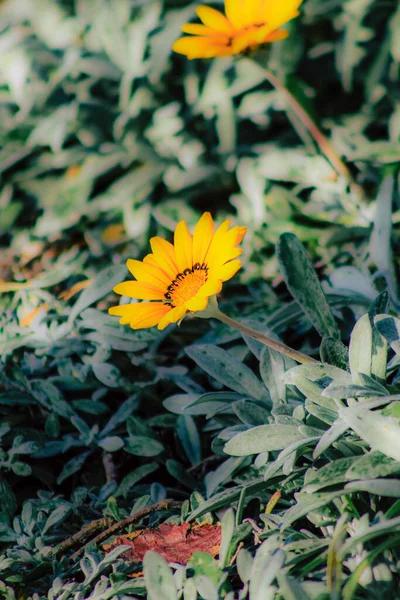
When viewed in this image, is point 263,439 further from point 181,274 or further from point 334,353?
point 181,274

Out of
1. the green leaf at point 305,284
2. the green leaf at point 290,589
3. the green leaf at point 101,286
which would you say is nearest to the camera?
the green leaf at point 290,589

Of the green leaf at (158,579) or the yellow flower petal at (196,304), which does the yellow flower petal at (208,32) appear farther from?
the green leaf at (158,579)

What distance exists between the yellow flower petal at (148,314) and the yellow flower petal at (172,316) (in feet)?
0.08

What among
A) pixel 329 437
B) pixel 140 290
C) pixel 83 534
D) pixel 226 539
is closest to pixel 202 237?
pixel 140 290

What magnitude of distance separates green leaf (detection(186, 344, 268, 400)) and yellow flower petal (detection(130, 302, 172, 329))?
344 mm

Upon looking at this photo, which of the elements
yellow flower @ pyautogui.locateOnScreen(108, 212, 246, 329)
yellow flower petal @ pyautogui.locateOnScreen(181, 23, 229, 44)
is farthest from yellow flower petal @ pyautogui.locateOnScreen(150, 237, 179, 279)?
yellow flower petal @ pyautogui.locateOnScreen(181, 23, 229, 44)

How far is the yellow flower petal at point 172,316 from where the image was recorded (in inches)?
43.6

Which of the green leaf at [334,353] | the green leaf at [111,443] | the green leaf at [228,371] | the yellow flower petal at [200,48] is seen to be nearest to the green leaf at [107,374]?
the green leaf at [111,443]

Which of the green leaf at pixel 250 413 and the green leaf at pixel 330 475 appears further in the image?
the green leaf at pixel 250 413

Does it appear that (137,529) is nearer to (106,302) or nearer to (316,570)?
(316,570)

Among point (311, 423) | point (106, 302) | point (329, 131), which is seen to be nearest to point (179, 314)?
point (311, 423)

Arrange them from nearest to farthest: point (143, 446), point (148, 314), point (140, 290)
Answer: point (148, 314), point (140, 290), point (143, 446)

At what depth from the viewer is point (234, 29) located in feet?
5.45

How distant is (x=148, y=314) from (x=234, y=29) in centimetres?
87
